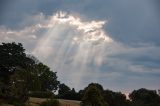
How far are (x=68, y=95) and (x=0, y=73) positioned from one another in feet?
78.9

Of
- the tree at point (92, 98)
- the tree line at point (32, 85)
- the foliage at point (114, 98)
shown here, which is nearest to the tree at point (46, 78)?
the tree line at point (32, 85)

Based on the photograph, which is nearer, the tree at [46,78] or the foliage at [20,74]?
the foliage at [20,74]

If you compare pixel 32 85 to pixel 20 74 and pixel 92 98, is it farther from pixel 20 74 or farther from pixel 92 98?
pixel 92 98

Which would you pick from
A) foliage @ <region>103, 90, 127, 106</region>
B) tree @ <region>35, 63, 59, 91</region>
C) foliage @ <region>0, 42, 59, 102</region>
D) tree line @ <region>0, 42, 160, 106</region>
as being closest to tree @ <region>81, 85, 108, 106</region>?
tree line @ <region>0, 42, 160, 106</region>

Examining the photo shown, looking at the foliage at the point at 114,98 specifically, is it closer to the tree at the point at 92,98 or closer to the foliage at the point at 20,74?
the foliage at the point at 20,74

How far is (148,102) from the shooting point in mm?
138875

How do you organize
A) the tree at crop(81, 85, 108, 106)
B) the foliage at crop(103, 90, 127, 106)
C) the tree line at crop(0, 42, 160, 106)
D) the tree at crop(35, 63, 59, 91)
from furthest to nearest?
the tree at crop(35, 63, 59, 91)
the foliage at crop(103, 90, 127, 106)
the tree line at crop(0, 42, 160, 106)
the tree at crop(81, 85, 108, 106)

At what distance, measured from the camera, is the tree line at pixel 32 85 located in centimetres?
8932

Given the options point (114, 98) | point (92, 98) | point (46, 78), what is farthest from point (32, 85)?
point (46, 78)

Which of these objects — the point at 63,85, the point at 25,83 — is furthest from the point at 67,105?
the point at 63,85

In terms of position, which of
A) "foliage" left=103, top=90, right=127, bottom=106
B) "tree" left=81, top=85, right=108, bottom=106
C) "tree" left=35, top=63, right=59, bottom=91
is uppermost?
"tree" left=35, top=63, right=59, bottom=91

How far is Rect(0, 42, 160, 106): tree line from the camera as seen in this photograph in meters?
89.3

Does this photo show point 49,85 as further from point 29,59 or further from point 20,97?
point 20,97

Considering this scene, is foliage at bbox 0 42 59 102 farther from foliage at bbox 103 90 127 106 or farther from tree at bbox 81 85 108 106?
foliage at bbox 103 90 127 106
